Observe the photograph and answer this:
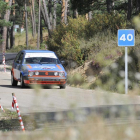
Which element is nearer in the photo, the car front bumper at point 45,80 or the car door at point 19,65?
the car front bumper at point 45,80

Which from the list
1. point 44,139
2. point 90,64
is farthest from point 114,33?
point 44,139

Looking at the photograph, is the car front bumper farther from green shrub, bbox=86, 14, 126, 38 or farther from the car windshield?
green shrub, bbox=86, 14, 126, 38

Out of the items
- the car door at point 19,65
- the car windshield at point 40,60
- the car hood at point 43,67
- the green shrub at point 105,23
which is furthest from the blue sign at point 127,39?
the green shrub at point 105,23

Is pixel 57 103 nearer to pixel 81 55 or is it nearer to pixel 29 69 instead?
pixel 29 69

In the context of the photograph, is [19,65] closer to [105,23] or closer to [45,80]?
[45,80]

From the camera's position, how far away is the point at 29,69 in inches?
835

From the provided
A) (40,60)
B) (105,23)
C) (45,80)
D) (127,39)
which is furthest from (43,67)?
(105,23)

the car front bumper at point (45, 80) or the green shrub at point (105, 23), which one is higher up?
the green shrub at point (105, 23)

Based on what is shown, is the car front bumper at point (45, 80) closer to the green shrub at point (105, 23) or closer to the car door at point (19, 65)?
the car door at point (19, 65)

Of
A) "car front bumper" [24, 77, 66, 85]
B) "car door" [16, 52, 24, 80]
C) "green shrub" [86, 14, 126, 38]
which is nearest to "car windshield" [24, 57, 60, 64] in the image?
"car door" [16, 52, 24, 80]

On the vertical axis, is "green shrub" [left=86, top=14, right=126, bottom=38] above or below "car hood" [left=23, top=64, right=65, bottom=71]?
above

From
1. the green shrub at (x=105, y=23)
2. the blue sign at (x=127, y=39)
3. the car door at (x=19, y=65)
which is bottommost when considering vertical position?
the car door at (x=19, y=65)

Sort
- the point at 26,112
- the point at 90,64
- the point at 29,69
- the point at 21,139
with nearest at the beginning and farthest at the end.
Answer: the point at 21,139
the point at 26,112
the point at 29,69
the point at 90,64

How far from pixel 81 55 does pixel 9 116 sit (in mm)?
17269
